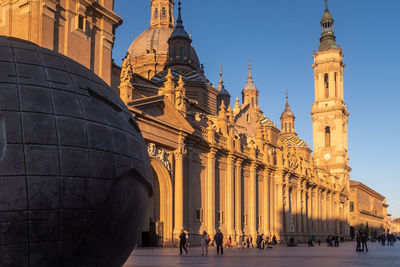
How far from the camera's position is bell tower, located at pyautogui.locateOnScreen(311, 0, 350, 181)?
8700cm

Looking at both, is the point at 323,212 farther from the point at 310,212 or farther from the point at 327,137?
the point at 327,137

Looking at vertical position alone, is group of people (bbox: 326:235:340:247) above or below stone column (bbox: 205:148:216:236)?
below

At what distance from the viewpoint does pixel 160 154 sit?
99.0ft

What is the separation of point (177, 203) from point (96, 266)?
26087 millimetres

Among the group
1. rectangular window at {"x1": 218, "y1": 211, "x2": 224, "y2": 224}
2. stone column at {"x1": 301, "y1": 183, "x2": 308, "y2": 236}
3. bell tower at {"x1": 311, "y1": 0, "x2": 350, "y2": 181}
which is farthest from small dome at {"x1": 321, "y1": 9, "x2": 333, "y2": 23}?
rectangular window at {"x1": 218, "y1": 211, "x2": 224, "y2": 224}

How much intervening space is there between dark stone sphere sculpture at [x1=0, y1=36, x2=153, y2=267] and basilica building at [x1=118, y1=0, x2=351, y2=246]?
21080 millimetres

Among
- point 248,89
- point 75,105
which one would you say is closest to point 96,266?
point 75,105

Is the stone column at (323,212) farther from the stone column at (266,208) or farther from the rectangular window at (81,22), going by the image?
the rectangular window at (81,22)

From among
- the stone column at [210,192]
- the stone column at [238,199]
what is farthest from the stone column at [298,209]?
the stone column at [210,192]

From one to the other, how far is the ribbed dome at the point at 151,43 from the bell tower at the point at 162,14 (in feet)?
6.61

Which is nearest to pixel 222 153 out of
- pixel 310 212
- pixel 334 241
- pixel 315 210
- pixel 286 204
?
pixel 286 204

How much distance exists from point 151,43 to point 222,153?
37.8 meters

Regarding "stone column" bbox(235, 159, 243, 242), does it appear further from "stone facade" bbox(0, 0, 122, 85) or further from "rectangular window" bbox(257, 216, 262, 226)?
"stone facade" bbox(0, 0, 122, 85)

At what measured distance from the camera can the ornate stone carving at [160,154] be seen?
29.2m
